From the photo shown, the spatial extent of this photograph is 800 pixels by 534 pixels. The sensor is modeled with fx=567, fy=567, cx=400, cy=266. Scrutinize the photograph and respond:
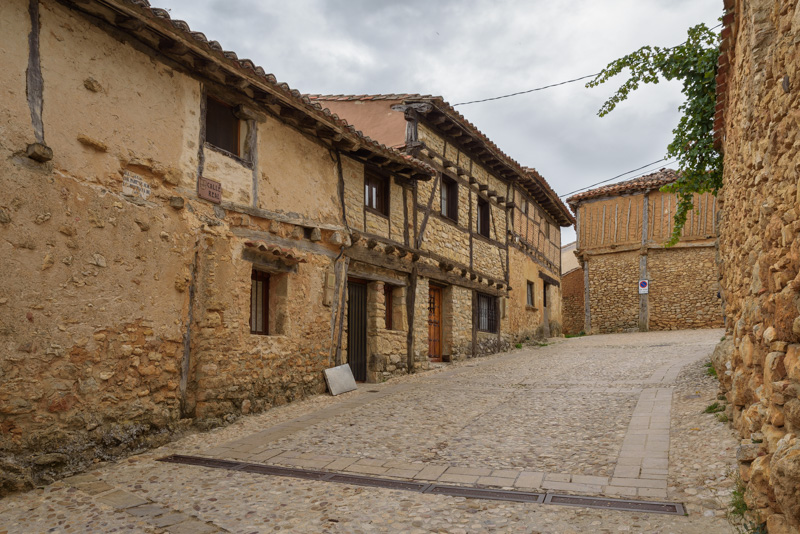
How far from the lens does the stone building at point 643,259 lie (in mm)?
18844

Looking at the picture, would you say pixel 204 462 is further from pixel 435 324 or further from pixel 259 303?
pixel 435 324

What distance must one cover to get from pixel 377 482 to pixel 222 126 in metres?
4.83

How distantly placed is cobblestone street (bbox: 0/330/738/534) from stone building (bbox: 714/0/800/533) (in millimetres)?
629

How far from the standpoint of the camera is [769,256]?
2.98 m

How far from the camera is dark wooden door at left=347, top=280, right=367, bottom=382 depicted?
31.1ft

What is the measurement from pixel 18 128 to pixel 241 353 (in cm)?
337

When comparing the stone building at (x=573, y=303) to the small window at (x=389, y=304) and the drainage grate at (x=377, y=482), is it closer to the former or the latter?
the small window at (x=389, y=304)

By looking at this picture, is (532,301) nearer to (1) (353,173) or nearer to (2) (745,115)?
(1) (353,173)

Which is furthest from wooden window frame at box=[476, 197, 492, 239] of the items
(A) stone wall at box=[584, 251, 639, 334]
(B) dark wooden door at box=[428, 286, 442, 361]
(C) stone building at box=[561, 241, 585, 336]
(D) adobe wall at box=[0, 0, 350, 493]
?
(C) stone building at box=[561, 241, 585, 336]

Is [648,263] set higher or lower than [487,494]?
higher

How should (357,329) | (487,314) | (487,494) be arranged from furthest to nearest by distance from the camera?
(487,314) → (357,329) → (487,494)

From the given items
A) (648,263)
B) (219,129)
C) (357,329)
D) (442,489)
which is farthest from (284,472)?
(648,263)

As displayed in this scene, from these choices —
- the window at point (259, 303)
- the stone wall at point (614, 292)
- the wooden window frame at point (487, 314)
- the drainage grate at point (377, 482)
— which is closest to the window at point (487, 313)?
the wooden window frame at point (487, 314)

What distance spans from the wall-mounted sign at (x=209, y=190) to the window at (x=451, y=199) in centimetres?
664
